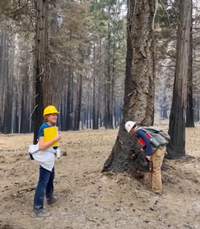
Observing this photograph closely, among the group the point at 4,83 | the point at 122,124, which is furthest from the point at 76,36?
the point at 122,124

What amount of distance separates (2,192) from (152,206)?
280cm

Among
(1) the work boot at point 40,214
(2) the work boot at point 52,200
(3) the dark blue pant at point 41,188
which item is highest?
(3) the dark blue pant at point 41,188

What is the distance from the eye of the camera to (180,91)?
8500 mm

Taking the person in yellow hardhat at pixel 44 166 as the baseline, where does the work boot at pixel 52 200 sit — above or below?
below

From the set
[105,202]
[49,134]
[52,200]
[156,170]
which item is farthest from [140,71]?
[52,200]

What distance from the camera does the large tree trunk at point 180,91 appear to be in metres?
8.40

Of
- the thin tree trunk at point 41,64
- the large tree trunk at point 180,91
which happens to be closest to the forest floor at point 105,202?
the large tree trunk at point 180,91

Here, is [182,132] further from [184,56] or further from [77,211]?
[77,211]

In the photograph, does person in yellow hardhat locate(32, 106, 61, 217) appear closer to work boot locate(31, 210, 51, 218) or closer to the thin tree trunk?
work boot locate(31, 210, 51, 218)

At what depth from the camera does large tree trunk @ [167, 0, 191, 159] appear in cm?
840

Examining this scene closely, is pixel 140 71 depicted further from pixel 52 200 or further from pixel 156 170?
pixel 52 200

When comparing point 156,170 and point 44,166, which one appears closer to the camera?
point 44,166

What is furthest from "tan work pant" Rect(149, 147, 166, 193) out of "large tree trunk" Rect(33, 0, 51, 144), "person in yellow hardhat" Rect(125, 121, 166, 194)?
"large tree trunk" Rect(33, 0, 51, 144)

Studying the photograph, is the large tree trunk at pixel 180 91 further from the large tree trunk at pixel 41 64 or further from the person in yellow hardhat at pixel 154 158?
the large tree trunk at pixel 41 64
